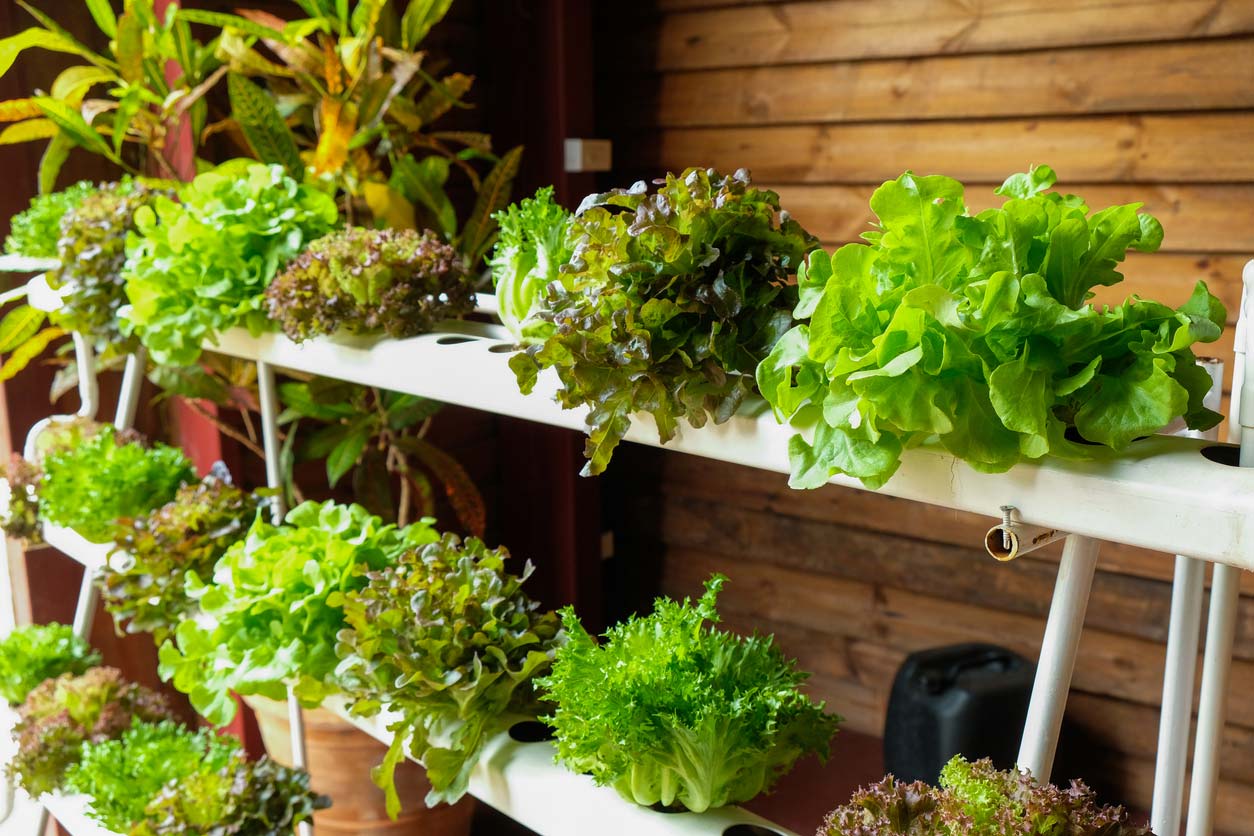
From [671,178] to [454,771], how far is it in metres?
0.58

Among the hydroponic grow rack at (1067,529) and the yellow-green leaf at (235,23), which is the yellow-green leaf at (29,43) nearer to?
the yellow-green leaf at (235,23)

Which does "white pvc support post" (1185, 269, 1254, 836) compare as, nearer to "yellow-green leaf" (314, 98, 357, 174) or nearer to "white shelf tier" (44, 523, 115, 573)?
"white shelf tier" (44, 523, 115, 573)

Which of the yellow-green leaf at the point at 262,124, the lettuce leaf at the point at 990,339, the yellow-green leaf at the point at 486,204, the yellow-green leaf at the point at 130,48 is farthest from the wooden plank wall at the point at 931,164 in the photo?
the lettuce leaf at the point at 990,339

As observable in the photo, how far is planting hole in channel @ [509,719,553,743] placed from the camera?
108cm

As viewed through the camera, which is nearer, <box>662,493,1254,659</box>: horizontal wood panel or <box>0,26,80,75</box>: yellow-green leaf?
<box>0,26,80,75</box>: yellow-green leaf

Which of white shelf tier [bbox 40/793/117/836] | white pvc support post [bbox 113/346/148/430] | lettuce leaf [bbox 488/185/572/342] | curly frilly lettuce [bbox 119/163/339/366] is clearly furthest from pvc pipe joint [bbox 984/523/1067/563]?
white pvc support post [bbox 113/346/148/430]

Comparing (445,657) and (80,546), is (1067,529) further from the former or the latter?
(80,546)

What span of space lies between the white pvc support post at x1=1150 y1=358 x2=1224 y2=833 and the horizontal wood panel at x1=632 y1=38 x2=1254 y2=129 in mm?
1672

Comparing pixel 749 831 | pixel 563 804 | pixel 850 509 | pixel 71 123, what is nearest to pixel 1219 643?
pixel 749 831

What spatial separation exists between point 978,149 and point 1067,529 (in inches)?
77.8

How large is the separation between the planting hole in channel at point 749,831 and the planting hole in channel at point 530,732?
0.24 metres

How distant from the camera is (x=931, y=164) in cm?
254

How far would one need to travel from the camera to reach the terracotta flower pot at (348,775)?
5.68 feet

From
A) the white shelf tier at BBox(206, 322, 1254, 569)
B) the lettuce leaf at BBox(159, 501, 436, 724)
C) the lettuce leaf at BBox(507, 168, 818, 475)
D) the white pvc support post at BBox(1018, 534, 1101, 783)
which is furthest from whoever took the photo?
the lettuce leaf at BBox(159, 501, 436, 724)
